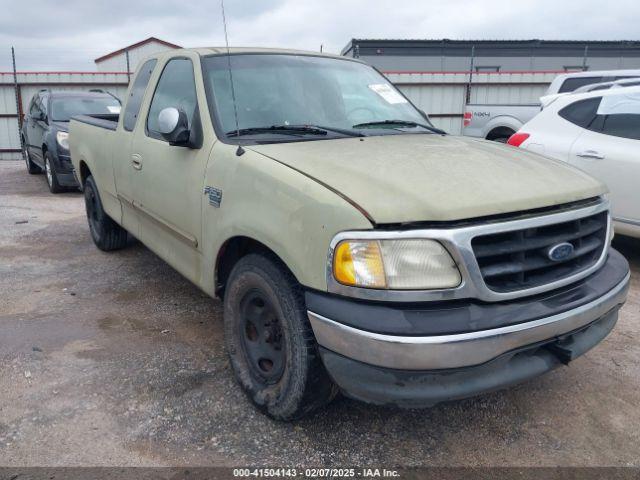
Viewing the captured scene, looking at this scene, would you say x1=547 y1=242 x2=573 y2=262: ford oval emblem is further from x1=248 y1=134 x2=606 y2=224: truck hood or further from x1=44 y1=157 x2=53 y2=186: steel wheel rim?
x1=44 y1=157 x2=53 y2=186: steel wheel rim

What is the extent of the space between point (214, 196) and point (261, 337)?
0.77 meters

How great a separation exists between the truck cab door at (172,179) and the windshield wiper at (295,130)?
0.80 ft

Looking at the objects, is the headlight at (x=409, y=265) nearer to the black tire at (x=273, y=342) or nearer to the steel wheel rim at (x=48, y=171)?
the black tire at (x=273, y=342)

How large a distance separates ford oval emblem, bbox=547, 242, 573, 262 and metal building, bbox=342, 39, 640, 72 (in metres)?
24.5

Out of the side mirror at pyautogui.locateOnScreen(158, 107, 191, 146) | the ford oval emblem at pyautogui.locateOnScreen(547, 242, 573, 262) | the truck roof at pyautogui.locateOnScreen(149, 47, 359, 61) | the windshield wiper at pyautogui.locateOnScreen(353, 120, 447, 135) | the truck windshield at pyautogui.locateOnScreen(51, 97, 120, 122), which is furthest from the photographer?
the truck windshield at pyautogui.locateOnScreen(51, 97, 120, 122)

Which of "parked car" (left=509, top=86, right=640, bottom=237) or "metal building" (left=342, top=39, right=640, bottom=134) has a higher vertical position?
"metal building" (left=342, top=39, right=640, bottom=134)

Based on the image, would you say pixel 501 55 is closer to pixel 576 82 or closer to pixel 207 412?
pixel 576 82

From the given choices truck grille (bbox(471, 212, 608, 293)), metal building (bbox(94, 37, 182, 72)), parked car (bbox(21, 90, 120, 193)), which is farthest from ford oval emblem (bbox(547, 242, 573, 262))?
metal building (bbox(94, 37, 182, 72))

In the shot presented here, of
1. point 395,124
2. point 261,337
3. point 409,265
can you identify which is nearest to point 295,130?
point 395,124

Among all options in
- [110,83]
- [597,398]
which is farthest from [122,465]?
[110,83]

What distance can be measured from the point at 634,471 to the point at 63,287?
14.0 ft

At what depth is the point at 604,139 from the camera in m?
5.05

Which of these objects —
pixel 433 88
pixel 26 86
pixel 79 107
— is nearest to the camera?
pixel 79 107

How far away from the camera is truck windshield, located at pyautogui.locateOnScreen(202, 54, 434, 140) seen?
308cm
